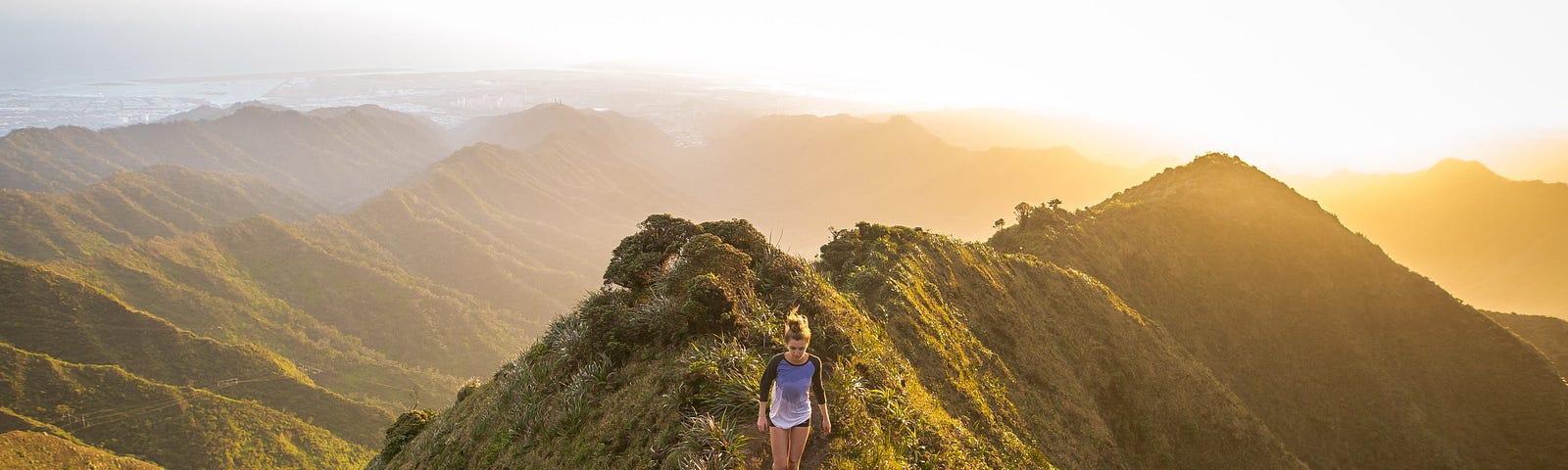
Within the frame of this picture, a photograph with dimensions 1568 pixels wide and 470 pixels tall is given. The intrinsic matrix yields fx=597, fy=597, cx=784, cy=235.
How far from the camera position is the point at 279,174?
16062cm

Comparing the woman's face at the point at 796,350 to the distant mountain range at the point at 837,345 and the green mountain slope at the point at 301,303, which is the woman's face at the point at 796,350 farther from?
the green mountain slope at the point at 301,303

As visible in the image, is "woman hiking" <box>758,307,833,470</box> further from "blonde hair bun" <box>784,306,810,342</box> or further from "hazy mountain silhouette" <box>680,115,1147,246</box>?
"hazy mountain silhouette" <box>680,115,1147,246</box>

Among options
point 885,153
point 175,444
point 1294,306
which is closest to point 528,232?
point 175,444

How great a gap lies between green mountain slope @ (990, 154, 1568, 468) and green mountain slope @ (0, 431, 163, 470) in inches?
2098

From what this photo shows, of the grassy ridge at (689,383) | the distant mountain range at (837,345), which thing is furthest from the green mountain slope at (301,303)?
the grassy ridge at (689,383)

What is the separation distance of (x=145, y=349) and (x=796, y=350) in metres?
74.5

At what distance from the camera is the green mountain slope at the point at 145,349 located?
169ft

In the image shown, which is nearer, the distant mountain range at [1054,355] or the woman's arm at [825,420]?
the woman's arm at [825,420]

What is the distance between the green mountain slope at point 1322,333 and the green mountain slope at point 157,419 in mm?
54521

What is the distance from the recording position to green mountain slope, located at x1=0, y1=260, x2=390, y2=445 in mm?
51469

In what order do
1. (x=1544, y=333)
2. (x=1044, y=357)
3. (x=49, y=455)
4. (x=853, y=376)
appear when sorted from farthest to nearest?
(x=1544, y=333) → (x=49, y=455) → (x=1044, y=357) → (x=853, y=376)

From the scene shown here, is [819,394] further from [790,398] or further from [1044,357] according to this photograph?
[1044,357]

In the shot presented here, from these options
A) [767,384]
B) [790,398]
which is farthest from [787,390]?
[767,384]

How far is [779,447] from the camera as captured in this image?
6.52 meters
